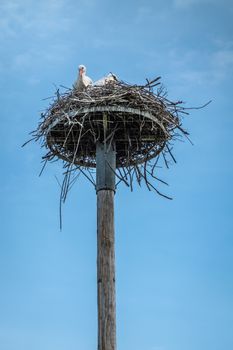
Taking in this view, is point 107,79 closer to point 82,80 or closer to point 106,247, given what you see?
point 82,80

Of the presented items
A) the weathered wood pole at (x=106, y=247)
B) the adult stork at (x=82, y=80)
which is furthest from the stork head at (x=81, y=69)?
the weathered wood pole at (x=106, y=247)

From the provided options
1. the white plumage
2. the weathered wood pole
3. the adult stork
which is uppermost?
the adult stork

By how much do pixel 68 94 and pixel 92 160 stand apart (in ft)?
3.07

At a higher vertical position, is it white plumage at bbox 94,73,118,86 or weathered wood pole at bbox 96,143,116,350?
white plumage at bbox 94,73,118,86

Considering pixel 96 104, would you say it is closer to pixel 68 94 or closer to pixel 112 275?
pixel 68 94

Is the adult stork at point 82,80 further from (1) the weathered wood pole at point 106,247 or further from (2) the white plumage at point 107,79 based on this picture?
(1) the weathered wood pole at point 106,247

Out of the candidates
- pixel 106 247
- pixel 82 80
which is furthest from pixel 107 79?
pixel 106 247

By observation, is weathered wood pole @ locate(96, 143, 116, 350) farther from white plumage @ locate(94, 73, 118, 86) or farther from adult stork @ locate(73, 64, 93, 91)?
adult stork @ locate(73, 64, 93, 91)

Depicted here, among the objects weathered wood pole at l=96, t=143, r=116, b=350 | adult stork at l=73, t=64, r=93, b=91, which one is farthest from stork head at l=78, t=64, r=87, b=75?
weathered wood pole at l=96, t=143, r=116, b=350

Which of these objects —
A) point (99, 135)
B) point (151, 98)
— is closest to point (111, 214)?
point (99, 135)

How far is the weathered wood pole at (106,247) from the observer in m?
6.78

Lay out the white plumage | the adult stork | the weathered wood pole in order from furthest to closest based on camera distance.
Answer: the adult stork, the white plumage, the weathered wood pole

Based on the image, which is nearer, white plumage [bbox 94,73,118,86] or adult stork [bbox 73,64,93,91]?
white plumage [bbox 94,73,118,86]

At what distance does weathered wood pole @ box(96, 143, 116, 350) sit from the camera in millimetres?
6777
